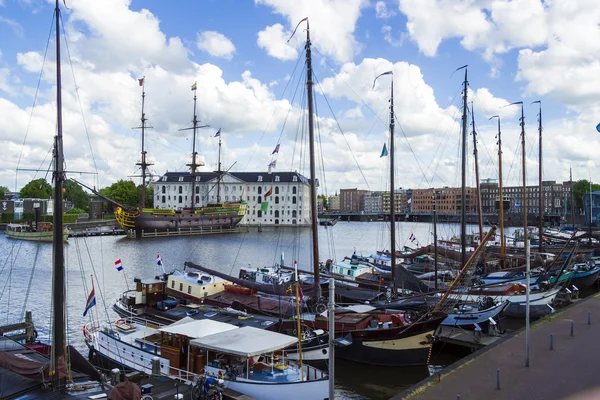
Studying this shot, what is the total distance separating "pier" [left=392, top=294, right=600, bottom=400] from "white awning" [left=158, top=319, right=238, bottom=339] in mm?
7501

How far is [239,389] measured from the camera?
1523 cm

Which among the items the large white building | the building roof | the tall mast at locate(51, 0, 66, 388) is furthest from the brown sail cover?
the building roof

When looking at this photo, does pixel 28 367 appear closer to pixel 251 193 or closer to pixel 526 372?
pixel 526 372

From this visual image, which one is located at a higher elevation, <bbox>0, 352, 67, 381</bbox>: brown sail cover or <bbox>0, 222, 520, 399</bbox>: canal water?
<bbox>0, 352, 67, 381</bbox>: brown sail cover

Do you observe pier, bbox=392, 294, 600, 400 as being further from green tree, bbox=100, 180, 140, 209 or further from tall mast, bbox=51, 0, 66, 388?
green tree, bbox=100, 180, 140, 209

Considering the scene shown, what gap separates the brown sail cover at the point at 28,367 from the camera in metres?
13.7

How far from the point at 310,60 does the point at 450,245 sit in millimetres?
46330

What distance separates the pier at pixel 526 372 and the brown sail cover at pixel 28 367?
33.4ft

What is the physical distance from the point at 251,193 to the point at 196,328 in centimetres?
12097

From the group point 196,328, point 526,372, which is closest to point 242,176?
point 196,328

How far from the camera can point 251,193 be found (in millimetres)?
137625

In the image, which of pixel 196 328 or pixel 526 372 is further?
pixel 196 328

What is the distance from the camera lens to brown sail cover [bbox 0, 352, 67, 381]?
13.7m

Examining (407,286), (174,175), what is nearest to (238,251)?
(407,286)
